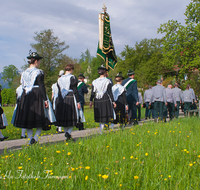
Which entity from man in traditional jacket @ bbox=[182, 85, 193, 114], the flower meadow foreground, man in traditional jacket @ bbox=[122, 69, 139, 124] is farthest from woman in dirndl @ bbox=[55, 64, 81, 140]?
man in traditional jacket @ bbox=[182, 85, 193, 114]

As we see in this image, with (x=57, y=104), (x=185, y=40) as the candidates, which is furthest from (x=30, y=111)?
(x=185, y=40)

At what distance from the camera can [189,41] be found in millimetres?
30875

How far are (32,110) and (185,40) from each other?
98.1ft

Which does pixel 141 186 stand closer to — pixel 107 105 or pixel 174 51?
pixel 107 105

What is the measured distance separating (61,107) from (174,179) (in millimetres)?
3931

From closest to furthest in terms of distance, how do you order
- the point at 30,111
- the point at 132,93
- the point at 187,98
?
1. the point at 30,111
2. the point at 132,93
3. the point at 187,98

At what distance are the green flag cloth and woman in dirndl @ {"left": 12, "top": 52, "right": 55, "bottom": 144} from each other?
552cm

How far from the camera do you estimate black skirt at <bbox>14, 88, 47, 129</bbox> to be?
5086 mm

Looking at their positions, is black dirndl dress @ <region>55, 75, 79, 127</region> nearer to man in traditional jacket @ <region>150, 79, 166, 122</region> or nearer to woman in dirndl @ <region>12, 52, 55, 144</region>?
woman in dirndl @ <region>12, 52, 55, 144</region>

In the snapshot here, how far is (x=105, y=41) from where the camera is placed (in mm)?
10398

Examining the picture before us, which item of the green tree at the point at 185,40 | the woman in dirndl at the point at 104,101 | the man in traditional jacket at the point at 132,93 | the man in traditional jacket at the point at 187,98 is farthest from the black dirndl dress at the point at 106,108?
the green tree at the point at 185,40

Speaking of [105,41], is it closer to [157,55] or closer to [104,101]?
[104,101]

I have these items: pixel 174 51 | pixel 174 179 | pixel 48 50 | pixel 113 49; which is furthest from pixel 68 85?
pixel 48 50

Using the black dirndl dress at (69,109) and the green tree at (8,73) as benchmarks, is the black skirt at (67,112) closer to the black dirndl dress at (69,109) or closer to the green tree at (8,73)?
the black dirndl dress at (69,109)
